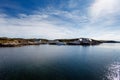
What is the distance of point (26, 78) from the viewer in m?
25.1

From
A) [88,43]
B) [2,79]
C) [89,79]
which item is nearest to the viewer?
[2,79]

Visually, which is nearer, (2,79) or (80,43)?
(2,79)

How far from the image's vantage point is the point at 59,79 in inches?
982

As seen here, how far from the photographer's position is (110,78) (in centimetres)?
2636

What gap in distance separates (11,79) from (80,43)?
151 metres

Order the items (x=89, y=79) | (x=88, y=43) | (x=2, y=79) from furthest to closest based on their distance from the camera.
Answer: (x=88, y=43), (x=89, y=79), (x=2, y=79)

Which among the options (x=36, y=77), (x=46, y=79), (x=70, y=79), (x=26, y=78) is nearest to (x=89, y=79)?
(x=70, y=79)

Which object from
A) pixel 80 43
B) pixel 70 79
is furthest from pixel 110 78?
pixel 80 43

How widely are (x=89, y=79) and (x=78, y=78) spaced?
2292mm

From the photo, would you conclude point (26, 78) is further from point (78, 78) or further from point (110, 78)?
point (110, 78)

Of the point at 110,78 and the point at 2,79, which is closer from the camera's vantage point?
the point at 2,79

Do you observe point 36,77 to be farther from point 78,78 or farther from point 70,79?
point 78,78

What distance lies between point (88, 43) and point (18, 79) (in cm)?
15319

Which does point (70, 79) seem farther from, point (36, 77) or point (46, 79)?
point (36, 77)
